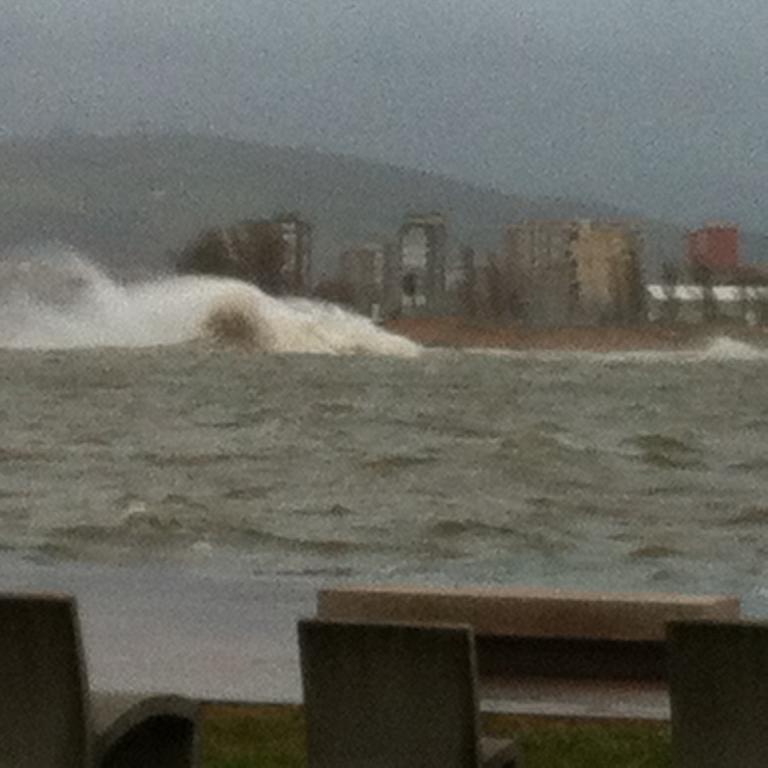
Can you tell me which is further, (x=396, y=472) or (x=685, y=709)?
→ (x=396, y=472)

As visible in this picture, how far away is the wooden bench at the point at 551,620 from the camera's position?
808 centimetres

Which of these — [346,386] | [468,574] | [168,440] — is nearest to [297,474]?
[168,440]

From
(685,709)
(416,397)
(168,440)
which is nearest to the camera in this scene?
(685,709)

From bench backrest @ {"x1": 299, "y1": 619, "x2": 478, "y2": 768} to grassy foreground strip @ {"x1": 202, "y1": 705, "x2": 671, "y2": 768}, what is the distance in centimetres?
175

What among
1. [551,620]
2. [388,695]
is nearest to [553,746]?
[551,620]

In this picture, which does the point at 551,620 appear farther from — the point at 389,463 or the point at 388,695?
the point at 389,463

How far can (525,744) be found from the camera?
7797 millimetres

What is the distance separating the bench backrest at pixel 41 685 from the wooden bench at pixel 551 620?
214 centimetres

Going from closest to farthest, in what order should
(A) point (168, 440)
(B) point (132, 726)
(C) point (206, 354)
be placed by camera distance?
(B) point (132, 726) < (A) point (168, 440) < (C) point (206, 354)

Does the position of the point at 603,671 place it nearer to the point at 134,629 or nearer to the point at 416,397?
the point at 134,629

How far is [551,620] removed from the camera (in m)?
8.13

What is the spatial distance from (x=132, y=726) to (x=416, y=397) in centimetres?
9245

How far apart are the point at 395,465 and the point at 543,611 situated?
5826 cm

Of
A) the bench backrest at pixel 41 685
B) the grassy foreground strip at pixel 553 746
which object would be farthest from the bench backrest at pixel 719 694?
the grassy foreground strip at pixel 553 746
